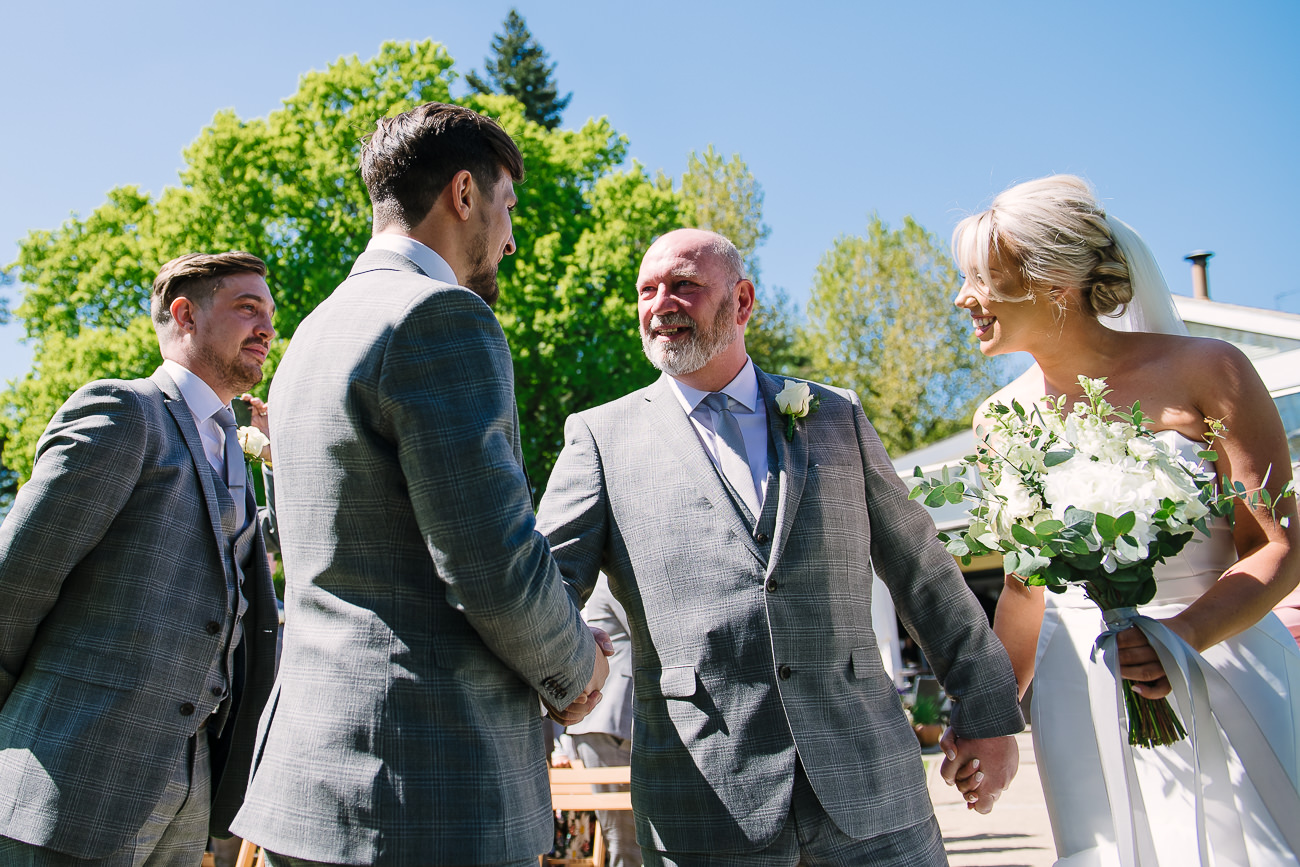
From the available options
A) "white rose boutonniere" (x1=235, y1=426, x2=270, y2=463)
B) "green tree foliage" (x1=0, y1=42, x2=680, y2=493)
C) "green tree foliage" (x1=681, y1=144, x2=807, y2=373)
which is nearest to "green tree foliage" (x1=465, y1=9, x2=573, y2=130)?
"green tree foliage" (x1=681, y1=144, x2=807, y2=373)

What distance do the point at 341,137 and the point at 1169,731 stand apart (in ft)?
59.4

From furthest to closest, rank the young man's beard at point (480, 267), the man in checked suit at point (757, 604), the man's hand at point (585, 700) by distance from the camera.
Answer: the man in checked suit at point (757, 604)
the young man's beard at point (480, 267)
the man's hand at point (585, 700)

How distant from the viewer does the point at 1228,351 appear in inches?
112

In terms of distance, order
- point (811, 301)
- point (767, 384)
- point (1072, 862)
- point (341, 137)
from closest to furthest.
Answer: point (1072, 862) → point (767, 384) → point (341, 137) → point (811, 301)

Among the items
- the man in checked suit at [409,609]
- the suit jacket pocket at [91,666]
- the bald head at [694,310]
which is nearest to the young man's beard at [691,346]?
the bald head at [694,310]

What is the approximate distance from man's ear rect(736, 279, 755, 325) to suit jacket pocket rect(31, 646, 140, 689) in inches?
79.6

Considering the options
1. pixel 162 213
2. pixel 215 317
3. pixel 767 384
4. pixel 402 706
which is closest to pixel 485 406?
pixel 402 706

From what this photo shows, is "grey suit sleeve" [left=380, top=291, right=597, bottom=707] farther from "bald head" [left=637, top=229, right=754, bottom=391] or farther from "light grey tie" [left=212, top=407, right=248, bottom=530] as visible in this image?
"light grey tie" [left=212, top=407, right=248, bottom=530]

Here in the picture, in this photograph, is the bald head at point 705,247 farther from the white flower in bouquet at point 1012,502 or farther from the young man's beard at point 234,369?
the young man's beard at point 234,369

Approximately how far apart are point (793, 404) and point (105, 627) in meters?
1.99

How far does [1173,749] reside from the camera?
8.70 ft

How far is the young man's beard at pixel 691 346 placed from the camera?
2.98 metres

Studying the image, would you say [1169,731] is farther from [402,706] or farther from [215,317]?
[215,317]

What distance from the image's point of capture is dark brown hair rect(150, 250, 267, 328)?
3611mm
